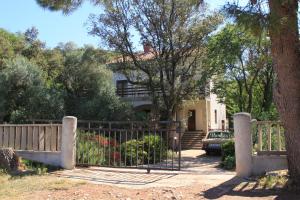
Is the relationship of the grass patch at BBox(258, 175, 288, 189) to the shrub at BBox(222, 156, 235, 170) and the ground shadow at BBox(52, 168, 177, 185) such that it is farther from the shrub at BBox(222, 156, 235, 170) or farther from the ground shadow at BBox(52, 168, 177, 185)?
the shrub at BBox(222, 156, 235, 170)

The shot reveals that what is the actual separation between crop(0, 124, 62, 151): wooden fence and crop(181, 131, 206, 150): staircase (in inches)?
832

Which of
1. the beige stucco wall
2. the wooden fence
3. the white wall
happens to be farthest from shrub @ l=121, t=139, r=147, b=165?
the white wall

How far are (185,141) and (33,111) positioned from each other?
14714 millimetres

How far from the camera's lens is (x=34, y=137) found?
13992mm

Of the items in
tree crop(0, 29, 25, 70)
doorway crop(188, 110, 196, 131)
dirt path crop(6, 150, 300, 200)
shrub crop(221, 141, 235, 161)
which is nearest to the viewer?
dirt path crop(6, 150, 300, 200)

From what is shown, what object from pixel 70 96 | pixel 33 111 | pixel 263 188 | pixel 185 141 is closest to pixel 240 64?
pixel 185 141

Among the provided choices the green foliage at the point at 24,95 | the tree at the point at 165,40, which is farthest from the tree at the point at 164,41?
the green foliage at the point at 24,95

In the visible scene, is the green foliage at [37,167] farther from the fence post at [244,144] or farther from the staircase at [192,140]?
the staircase at [192,140]

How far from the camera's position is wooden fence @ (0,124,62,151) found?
1377 cm

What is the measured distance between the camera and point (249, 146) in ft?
35.4

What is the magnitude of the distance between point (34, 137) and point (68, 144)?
1.72 metres

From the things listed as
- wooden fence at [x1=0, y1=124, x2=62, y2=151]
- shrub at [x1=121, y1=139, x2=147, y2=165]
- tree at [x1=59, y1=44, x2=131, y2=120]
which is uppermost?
tree at [x1=59, y1=44, x2=131, y2=120]

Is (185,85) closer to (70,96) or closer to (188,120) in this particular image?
(70,96)

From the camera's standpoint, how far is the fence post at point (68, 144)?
1288cm
